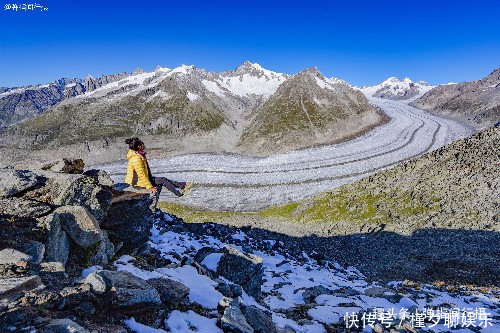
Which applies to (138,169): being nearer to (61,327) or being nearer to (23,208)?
(23,208)

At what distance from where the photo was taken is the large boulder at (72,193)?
1063 centimetres

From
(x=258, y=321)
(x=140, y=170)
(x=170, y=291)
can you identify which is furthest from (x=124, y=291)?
(x=140, y=170)

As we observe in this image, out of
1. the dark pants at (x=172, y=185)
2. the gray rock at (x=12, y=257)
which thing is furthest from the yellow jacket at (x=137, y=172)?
the gray rock at (x=12, y=257)

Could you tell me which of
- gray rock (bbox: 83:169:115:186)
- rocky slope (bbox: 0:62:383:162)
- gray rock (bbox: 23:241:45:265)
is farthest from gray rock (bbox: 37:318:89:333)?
rocky slope (bbox: 0:62:383:162)

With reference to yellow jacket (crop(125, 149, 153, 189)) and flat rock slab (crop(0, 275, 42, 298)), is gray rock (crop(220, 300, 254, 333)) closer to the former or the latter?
flat rock slab (crop(0, 275, 42, 298))

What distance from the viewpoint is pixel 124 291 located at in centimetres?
849

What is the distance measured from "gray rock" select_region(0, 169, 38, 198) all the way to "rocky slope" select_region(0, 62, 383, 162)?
10667cm

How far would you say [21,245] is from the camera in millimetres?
8977

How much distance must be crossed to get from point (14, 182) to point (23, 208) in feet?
4.03

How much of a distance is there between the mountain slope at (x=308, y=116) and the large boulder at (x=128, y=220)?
105 m

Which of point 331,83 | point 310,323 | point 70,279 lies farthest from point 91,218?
point 331,83

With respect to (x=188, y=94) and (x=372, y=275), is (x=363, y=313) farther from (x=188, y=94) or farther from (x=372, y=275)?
(x=188, y=94)

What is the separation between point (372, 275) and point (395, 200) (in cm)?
1747

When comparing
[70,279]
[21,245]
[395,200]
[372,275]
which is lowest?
[372,275]
